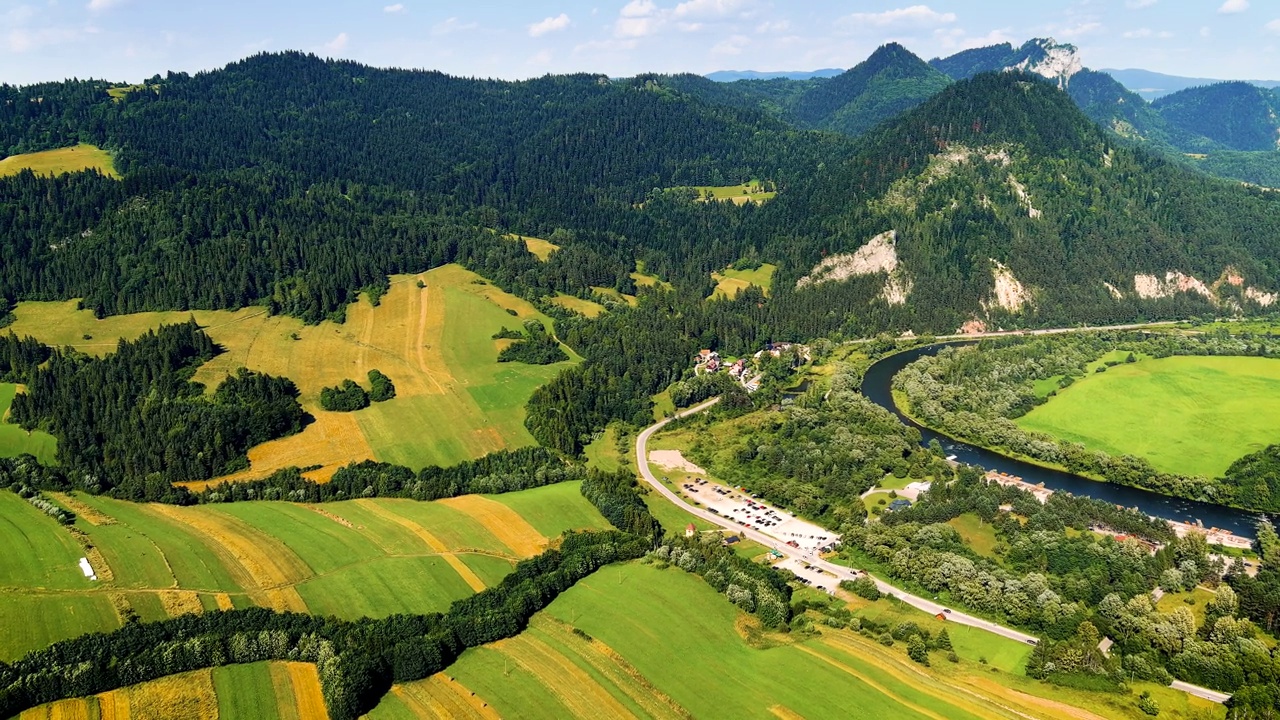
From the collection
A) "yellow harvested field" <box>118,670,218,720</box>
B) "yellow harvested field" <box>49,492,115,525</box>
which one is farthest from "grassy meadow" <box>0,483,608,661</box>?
"yellow harvested field" <box>118,670,218,720</box>

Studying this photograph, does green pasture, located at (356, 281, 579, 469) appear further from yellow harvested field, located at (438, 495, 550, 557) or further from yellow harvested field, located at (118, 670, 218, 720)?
yellow harvested field, located at (118, 670, 218, 720)

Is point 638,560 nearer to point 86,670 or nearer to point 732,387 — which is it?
point 86,670

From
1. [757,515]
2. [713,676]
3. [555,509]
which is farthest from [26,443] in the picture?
[713,676]

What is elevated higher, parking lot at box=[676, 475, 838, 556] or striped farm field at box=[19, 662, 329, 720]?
striped farm field at box=[19, 662, 329, 720]

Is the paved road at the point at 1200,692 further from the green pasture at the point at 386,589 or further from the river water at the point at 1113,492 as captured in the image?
the green pasture at the point at 386,589

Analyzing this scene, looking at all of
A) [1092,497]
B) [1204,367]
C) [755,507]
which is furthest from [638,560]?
[1204,367]

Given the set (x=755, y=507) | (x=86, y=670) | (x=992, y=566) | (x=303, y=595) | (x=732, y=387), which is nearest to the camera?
(x=86, y=670)
